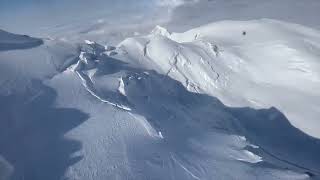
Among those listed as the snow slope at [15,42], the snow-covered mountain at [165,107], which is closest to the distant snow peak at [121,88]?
the snow-covered mountain at [165,107]

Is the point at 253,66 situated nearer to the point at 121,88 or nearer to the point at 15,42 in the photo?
the point at 121,88

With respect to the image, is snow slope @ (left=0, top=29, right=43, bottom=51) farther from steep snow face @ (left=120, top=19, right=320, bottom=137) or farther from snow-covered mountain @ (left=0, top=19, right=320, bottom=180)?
steep snow face @ (left=120, top=19, right=320, bottom=137)

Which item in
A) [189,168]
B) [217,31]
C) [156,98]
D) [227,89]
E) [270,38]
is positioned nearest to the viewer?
[189,168]

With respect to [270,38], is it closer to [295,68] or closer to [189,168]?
[295,68]

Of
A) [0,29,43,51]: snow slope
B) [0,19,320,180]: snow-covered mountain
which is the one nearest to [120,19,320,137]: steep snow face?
[0,19,320,180]: snow-covered mountain

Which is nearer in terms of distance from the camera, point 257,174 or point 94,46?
point 257,174

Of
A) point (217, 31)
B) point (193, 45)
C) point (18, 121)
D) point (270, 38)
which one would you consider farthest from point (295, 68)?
point (18, 121)
